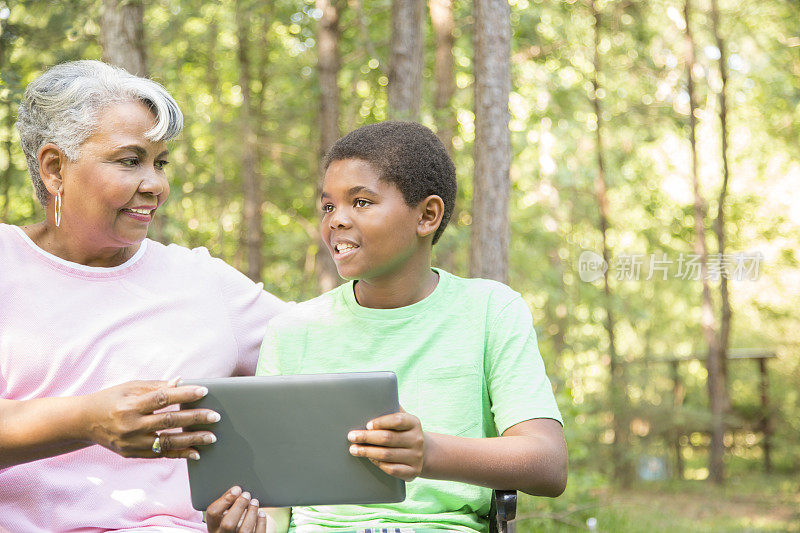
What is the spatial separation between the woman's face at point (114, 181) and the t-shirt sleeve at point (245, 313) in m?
0.34

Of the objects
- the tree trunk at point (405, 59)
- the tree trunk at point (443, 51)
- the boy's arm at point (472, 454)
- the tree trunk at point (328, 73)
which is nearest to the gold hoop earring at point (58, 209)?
the boy's arm at point (472, 454)

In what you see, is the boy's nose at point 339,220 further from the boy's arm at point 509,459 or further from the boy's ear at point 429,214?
the boy's arm at point 509,459

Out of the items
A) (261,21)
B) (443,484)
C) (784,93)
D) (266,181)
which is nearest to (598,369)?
(784,93)

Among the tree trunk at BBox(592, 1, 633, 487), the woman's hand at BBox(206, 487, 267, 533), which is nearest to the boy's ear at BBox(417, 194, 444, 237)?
the woman's hand at BBox(206, 487, 267, 533)

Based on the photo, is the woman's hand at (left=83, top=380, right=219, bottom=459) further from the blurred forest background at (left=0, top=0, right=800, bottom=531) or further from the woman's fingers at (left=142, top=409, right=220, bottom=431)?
the blurred forest background at (left=0, top=0, right=800, bottom=531)

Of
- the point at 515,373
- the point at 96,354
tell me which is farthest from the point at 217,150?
the point at 515,373

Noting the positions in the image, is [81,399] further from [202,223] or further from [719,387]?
[719,387]

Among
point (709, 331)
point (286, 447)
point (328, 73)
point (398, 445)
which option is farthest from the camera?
point (709, 331)

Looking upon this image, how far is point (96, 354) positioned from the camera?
231 centimetres

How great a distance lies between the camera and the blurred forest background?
983 cm

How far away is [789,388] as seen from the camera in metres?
13.3

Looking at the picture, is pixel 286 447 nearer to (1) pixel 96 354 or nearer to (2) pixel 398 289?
(2) pixel 398 289

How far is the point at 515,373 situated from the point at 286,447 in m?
0.63

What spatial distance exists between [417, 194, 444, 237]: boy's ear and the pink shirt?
678 mm
